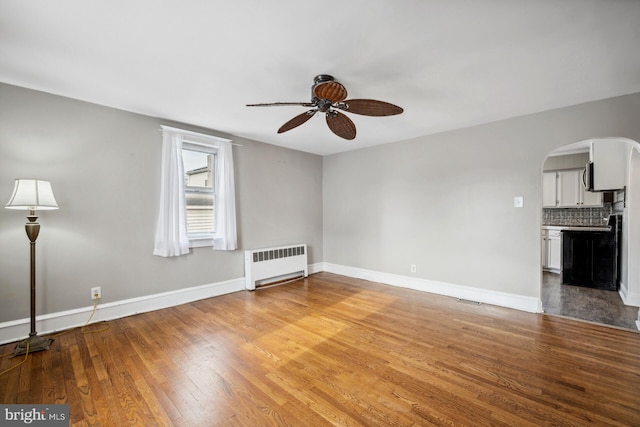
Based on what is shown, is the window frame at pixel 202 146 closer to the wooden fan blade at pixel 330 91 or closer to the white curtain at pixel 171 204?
the white curtain at pixel 171 204

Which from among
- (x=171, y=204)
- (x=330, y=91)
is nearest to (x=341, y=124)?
(x=330, y=91)

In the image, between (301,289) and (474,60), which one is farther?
(301,289)

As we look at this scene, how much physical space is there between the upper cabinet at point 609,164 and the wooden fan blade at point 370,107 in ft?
12.6

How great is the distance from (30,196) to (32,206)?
88 mm

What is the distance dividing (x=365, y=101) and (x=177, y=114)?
2.43m

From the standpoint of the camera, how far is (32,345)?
232 cm

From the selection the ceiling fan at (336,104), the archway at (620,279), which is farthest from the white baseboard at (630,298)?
the ceiling fan at (336,104)

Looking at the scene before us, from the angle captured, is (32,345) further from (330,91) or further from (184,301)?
(330,91)

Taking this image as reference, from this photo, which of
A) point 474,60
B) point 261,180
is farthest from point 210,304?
point 474,60

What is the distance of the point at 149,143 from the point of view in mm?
3312

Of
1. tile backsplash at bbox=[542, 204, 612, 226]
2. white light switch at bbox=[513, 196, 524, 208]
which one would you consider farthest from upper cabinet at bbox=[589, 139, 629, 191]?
white light switch at bbox=[513, 196, 524, 208]

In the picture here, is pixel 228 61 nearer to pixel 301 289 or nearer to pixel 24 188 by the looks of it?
pixel 24 188

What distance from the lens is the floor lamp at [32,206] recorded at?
2.25 m

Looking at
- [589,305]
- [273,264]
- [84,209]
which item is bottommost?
[589,305]
